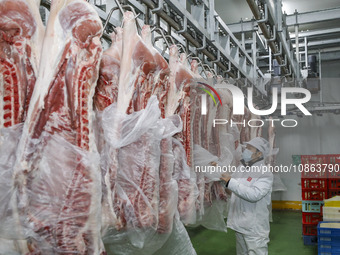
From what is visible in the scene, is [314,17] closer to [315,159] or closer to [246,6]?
[246,6]

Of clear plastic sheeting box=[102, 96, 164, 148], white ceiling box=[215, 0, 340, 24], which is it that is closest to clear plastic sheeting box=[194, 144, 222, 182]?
clear plastic sheeting box=[102, 96, 164, 148]

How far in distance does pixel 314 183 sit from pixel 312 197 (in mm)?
234

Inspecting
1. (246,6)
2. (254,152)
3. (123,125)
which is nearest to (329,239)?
(254,152)

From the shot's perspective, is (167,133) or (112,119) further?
(167,133)

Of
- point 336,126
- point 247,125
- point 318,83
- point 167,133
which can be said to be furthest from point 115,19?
point 336,126

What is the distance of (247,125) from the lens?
583cm

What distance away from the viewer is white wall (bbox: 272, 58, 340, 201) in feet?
33.0

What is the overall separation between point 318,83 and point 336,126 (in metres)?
2.49

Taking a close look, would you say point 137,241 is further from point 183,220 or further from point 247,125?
point 247,125

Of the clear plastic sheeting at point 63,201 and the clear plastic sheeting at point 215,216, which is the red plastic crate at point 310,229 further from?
the clear plastic sheeting at point 63,201

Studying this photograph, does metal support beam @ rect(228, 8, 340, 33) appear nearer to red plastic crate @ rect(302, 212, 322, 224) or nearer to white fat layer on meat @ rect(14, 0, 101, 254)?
red plastic crate @ rect(302, 212, 322, 224)

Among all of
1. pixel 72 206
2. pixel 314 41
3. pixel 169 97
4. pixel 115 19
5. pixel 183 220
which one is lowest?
pixel 183 220

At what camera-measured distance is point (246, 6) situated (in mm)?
6973

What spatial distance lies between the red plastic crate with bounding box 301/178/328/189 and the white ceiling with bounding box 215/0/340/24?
10.3ft
